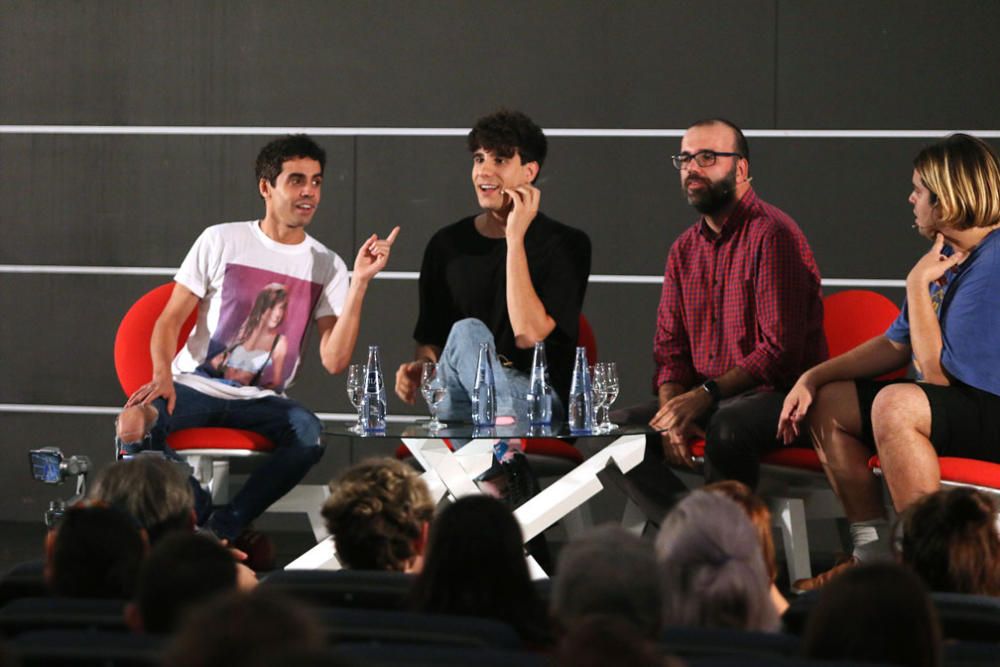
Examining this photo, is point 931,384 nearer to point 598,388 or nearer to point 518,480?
point 598,388

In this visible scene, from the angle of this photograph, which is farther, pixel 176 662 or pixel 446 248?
pixel 446 248

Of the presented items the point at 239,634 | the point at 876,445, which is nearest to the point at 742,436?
the point at 876,445

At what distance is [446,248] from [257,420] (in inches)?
32.8

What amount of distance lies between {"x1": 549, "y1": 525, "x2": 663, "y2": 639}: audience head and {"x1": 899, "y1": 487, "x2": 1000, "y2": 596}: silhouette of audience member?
2.39 ft

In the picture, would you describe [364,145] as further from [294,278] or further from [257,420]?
[257,420]

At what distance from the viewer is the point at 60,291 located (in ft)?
18.2

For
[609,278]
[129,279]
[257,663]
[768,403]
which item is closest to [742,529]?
[257,663]

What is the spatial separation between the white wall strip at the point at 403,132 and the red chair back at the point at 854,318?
0.92m

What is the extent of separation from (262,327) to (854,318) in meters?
1.94

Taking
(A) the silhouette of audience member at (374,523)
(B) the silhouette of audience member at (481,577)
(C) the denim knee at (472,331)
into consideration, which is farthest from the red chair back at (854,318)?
(B) the silhouette of audience member at (481,577)

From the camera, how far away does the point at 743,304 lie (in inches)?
168

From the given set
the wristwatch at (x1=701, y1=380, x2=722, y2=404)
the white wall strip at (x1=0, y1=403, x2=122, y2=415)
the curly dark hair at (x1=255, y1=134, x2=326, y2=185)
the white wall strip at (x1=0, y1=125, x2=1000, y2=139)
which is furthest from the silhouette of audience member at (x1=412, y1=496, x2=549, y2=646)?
the white wall strip at (x1=0, y1=403, x2=122, y2=415)

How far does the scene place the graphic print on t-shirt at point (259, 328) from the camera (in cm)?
451

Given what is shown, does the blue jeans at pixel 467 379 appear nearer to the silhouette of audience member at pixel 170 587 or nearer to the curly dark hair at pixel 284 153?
the curly dark hair at pixel 284 153
